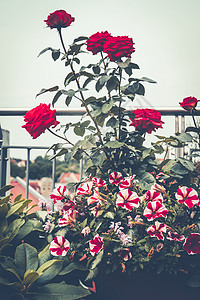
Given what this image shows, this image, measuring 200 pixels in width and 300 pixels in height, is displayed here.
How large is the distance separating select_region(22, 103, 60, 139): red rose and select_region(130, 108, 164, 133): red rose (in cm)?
32

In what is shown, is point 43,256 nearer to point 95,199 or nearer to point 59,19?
point 95,199

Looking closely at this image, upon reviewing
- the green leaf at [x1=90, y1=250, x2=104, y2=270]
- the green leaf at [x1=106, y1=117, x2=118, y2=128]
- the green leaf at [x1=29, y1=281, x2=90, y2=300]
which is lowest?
the green leaf at [x1=29, y1=281, x2=90, y2=300]

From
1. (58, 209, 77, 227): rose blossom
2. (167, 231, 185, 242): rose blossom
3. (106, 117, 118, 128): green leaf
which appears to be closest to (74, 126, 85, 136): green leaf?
(106, 117, 118, 128): green leaf

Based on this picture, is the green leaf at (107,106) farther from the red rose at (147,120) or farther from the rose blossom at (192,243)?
the rose blossom at (192,243)

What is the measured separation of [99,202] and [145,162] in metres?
0.25

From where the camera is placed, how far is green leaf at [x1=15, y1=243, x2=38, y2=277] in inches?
43.1

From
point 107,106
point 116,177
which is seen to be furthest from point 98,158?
point 107,106

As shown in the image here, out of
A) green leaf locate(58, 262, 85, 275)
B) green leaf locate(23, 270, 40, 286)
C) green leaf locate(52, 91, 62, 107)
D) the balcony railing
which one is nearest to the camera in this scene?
green leaf locate(23, 270, 40, 286)

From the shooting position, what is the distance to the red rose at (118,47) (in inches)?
46.8

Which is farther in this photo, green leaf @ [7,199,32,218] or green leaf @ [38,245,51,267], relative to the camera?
green leaf @ [7,199,32,218]

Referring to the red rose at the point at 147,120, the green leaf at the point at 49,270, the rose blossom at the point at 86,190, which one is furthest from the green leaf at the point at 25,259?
the red rose at the point at 147,120

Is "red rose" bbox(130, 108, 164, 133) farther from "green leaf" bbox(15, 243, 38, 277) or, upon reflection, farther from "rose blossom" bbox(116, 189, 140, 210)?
"green leaf" bbox(15, 243, 38, 277)

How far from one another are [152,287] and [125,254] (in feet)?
0.47

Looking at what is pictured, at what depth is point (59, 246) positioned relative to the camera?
1147 millimetres
